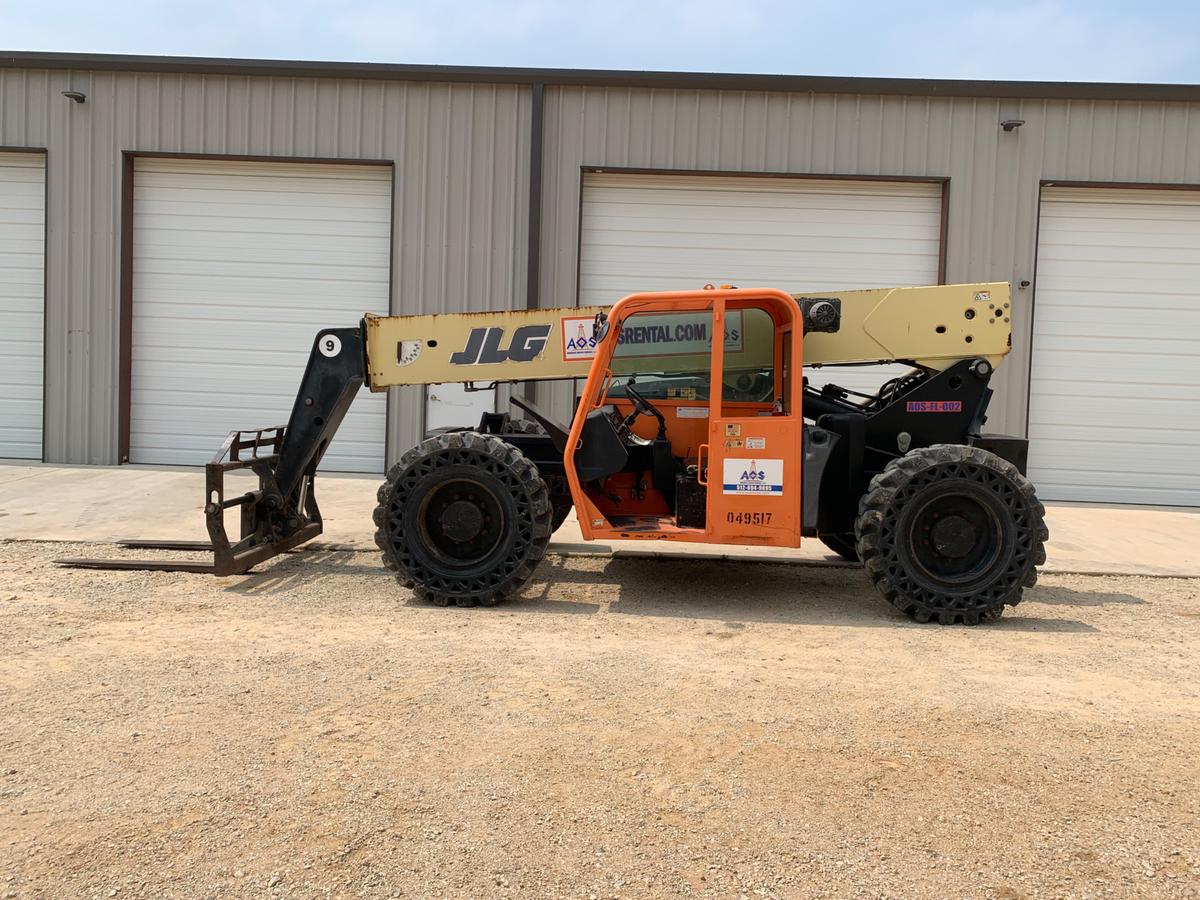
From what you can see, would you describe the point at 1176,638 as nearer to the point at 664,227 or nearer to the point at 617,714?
the point at 617,714

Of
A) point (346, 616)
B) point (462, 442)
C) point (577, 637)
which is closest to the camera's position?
point (577, 637)

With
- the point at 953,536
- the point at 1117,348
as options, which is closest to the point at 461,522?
the point at 953,536

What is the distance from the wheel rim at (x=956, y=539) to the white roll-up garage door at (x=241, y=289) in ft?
29.3

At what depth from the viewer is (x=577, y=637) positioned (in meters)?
5.20

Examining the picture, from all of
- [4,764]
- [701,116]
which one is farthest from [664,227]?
[4,764]

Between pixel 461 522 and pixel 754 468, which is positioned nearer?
pixel 754 468

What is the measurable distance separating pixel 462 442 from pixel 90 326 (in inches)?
369

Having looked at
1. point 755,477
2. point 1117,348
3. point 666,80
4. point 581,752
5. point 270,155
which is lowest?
point 581,752

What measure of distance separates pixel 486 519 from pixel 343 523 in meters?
3.46

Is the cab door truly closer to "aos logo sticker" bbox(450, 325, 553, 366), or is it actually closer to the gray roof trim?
"aos logo sticker" bbox(450, 325, 553, 366)

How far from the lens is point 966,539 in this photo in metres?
5.75

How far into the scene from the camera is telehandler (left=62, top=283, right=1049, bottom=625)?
5.71 meters

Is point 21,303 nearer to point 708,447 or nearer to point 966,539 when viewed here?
point 708,447

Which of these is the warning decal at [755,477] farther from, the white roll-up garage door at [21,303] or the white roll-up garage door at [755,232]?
the white roll-up garage door at [21,303]
